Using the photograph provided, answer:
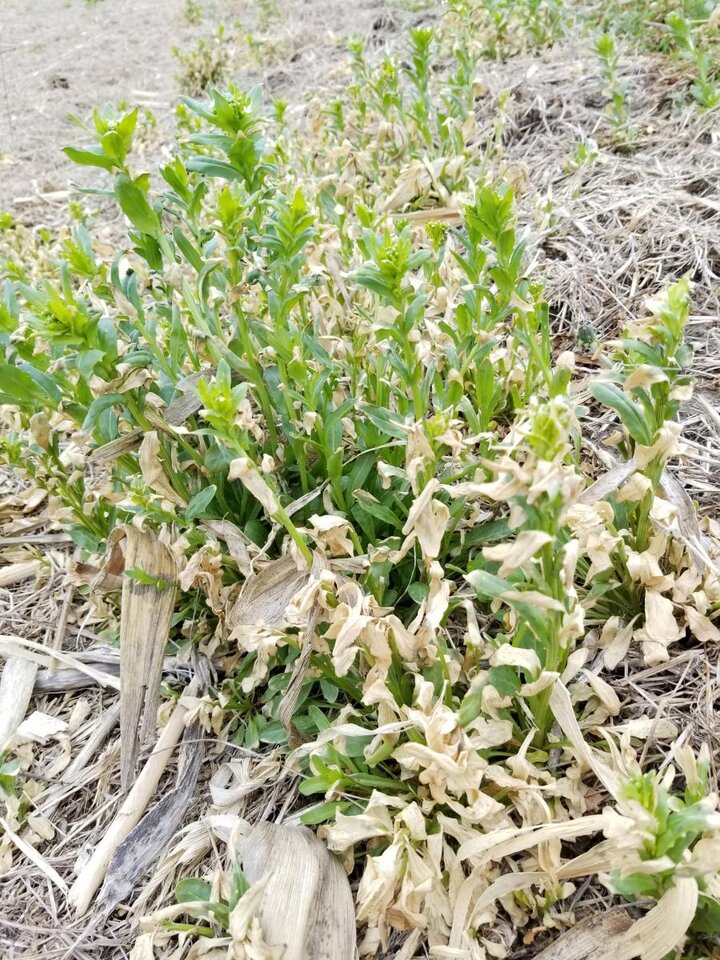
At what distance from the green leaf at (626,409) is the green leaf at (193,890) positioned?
1186 mm

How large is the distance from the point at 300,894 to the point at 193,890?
0.21 metres

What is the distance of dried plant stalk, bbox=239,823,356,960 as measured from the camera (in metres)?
1.39

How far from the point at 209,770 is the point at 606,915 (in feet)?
3.06

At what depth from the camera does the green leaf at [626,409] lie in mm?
1456

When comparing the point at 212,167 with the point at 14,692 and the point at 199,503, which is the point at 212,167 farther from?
the point at 14,692

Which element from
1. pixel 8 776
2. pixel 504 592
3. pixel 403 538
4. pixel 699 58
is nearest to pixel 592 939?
pixel 504 592

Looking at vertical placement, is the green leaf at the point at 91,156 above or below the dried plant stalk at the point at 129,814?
above

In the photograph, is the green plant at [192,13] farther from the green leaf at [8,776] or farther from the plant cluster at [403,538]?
the green leaf at [8,776]

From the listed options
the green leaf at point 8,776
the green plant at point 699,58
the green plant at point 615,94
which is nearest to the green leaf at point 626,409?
the green leaf at point 8,776

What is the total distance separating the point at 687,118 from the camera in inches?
125

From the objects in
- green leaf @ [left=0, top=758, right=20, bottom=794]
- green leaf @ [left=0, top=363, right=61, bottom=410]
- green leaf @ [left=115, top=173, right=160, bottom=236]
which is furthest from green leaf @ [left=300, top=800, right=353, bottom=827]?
green leaf @ [left=115, top=173, right=160, bottom=236]

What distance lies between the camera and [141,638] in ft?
6.08

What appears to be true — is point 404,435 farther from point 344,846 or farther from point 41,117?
point 41,117

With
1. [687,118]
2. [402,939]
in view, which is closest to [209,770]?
[402,939]
